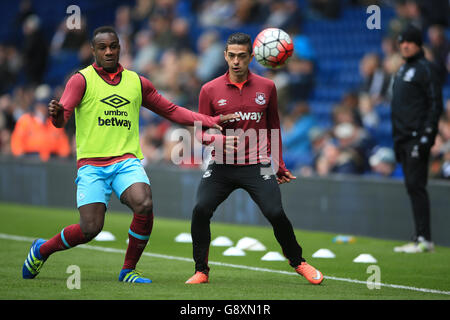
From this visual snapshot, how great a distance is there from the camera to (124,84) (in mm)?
8086

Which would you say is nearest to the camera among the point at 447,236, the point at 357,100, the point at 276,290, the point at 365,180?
the point at 276,290

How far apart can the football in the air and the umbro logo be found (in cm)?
135

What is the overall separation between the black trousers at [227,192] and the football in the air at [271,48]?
1.04 meters

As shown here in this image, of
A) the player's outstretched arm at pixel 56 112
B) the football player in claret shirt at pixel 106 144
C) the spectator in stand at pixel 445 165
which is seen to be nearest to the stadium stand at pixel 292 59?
the spectator in stand at pixel 445 165

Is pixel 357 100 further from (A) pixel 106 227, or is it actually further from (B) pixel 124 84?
(B) pixel 124 84

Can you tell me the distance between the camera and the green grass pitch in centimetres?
749

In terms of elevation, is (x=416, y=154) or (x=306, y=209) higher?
(x=416, y=154)

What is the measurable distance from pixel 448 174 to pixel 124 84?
18.7 ft

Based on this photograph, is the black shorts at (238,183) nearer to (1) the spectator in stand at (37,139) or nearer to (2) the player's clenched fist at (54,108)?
(2) the player's clenched fist at (54,108)

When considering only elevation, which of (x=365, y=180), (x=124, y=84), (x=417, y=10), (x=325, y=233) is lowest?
(x=325, y=233)

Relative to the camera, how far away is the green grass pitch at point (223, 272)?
749cm

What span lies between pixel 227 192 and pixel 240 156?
1.17 ft
